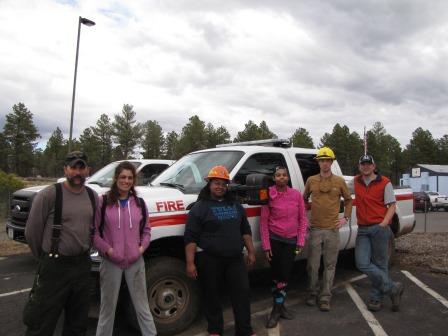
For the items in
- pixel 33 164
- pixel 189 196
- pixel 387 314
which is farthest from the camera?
pixel 33 164

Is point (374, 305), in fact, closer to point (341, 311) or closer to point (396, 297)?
point (396, 297)

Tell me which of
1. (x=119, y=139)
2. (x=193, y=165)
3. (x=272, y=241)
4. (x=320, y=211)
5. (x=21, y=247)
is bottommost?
(x=21, y=247)

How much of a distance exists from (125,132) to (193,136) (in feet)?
36.9

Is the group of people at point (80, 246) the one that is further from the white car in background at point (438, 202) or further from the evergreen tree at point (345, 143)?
the evergreen tree at point (345, 143)

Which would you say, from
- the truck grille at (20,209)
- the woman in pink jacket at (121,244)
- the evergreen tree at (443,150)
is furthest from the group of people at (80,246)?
the evergreen tree at (443,150)

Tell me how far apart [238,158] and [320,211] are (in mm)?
1233

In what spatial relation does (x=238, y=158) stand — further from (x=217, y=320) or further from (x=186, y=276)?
(x=217, y=320)

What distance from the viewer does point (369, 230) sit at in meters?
5.56

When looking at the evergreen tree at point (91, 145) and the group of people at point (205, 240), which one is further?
the evergreen tree at point (91, 145)

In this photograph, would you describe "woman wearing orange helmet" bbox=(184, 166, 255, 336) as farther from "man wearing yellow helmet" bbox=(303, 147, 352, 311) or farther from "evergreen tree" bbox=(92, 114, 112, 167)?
"evergreen tree" bbox=(92, 114, 112, 167)

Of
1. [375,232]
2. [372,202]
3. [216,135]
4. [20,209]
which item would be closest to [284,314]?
[375,232]

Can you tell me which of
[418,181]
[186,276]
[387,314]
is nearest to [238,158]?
[186,276]

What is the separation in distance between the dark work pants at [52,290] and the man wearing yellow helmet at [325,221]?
9.85 feet

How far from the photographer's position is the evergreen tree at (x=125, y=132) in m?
60.8
